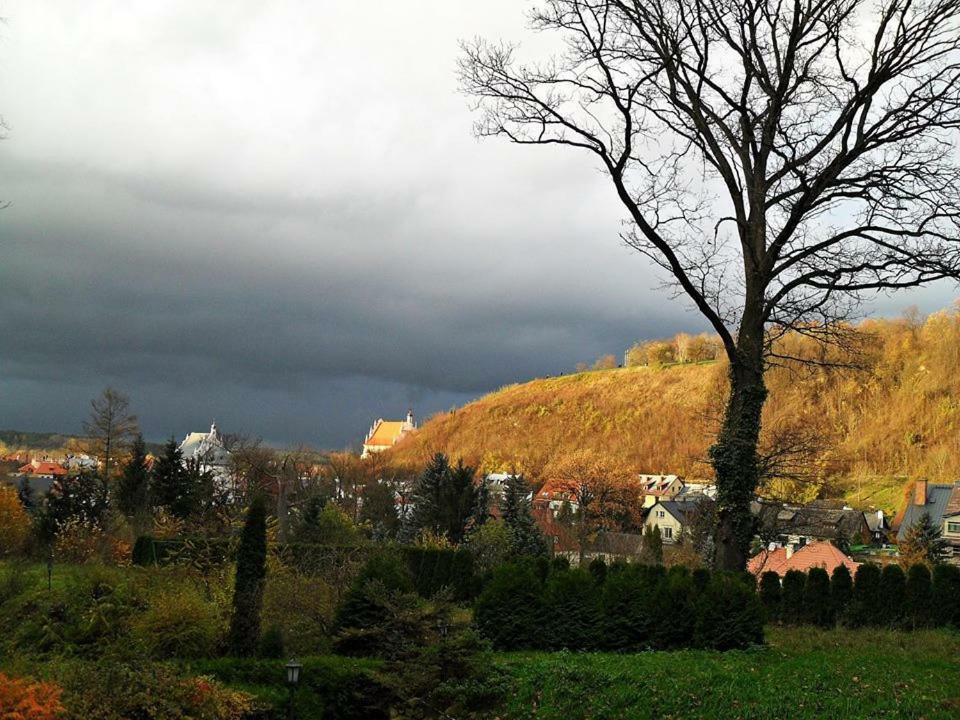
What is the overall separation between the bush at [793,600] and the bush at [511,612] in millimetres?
5087

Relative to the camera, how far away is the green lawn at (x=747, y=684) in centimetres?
826

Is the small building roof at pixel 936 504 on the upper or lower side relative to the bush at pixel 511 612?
upper

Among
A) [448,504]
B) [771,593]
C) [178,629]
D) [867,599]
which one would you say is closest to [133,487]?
[448,504]

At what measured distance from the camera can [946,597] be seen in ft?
44.6

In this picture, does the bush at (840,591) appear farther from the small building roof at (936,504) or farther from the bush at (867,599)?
the small building roof at (936,504)

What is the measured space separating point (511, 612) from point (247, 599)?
3.78 meters

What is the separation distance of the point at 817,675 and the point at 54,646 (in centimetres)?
1002

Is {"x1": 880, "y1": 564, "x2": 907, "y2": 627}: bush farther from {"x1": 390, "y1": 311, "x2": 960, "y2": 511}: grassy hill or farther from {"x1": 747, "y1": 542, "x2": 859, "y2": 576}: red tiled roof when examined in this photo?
{"x1": 390, "y1": 311, "x2": 960, "y2": 511}: grassy hill

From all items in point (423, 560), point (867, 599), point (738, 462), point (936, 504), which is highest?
point (738, 462)

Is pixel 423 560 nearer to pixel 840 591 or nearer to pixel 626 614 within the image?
pixel 840 591

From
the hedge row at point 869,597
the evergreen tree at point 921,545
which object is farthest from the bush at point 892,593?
the evergreen tree at point 921,545

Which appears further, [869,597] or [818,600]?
[818,600]

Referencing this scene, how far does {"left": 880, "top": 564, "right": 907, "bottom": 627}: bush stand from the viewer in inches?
546

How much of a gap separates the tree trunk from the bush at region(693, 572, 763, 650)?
3.91 feet
